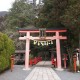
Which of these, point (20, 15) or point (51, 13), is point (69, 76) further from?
point (20, 15)

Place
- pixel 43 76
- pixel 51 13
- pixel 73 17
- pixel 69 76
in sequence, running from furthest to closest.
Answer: pixel 51 13
pixel 73 17
pixel 69 76
pixel 43 76

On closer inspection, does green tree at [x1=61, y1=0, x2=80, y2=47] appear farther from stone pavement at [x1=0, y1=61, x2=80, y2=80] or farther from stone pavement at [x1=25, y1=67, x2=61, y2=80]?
stone pavement at [x1=25, y1=67, x2=61, y2=80]

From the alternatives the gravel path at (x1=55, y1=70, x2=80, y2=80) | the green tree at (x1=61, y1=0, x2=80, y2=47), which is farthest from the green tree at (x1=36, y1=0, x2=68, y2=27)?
the gravel path at (x1=55, y1=70, x2=80, y2=80)

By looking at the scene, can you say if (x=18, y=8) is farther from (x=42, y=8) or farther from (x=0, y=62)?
(x=0, y=62)

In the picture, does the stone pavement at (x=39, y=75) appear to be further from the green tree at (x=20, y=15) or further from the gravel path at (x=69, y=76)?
the green tree at (x=20, y=15)

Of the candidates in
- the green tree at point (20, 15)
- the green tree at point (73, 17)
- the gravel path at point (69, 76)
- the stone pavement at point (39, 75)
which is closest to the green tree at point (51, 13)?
the green tree at point (73, 17)

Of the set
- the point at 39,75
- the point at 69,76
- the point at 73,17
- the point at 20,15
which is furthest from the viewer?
the point at 20,15

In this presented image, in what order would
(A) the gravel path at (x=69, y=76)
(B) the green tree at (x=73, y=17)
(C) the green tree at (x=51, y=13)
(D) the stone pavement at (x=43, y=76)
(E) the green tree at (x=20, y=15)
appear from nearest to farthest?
(D) the stone pavement at (x=43, y=76)
(A) the gravel path at (x=69, y=76)
(B) the green tree at (x=73, y=17)
(C) the green tree at (x=51, y=13)
(E) the green tree at (x=20, y=15)

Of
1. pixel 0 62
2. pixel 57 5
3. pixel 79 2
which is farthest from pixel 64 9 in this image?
pixel 0 62

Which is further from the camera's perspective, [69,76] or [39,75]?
[39,75]

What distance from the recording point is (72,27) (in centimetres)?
1922

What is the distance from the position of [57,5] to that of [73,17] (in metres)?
3.87

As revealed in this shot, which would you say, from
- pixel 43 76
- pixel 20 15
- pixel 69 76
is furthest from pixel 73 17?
pixel 20 15

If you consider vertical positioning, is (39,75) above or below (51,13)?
below
